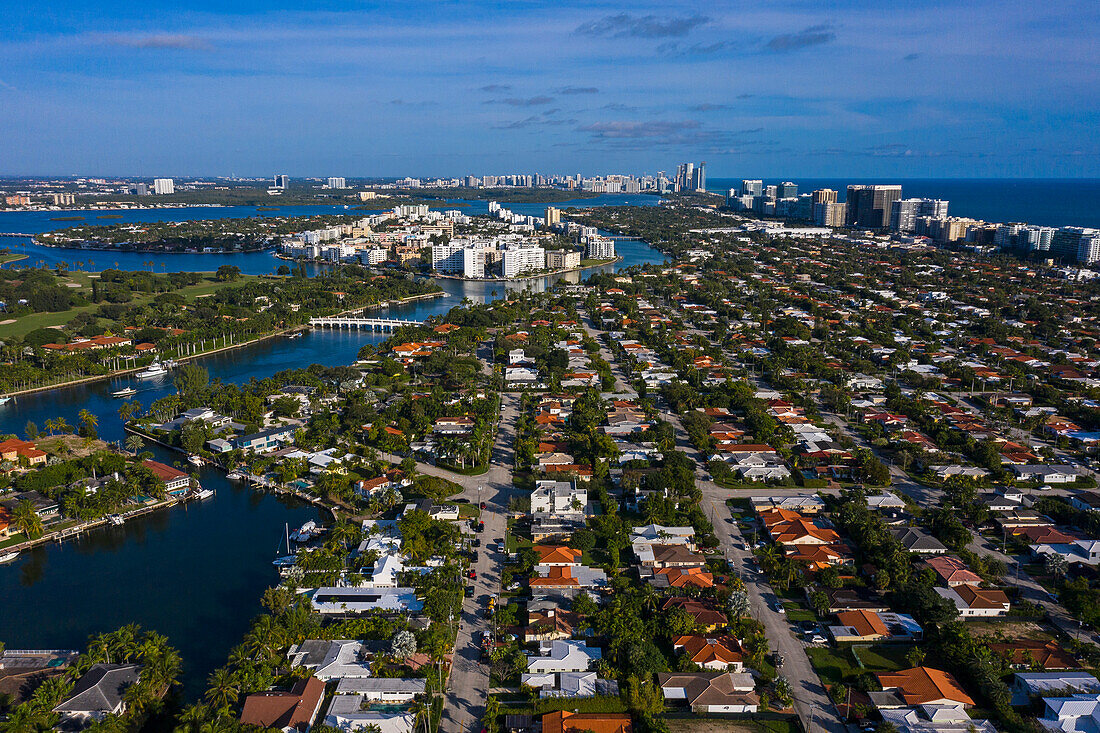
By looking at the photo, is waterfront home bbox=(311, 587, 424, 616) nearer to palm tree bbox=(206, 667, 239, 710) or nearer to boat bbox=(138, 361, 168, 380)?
palm tree bbox=(206, 667, 239, 710)

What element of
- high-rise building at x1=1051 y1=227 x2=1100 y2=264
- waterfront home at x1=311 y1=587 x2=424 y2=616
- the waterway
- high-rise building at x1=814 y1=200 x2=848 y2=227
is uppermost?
high-rise building at x1=814 y1=200 x2=848 y2=227

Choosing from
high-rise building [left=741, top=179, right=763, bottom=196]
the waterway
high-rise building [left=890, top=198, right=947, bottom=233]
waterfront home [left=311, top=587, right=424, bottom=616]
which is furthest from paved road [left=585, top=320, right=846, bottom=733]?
high-rise building [left=741, top=179, right=763, bottom=196]

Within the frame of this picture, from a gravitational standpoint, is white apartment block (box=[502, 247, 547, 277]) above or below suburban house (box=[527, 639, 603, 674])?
above

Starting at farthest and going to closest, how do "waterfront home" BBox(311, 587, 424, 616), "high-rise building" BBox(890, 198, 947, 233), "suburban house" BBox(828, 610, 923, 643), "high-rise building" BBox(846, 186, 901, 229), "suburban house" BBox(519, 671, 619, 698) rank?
1. "high-rise building" BBox(846, 186, 901, 229)
2. "high-rise building" BBox(890, 198, 947, 233)
3. "waterfront home" BBox(311, 587, 424, 616)
4. "suburban house" BBox(828, 610, 923, 643)
5. "suburban house" BBox(519, 671, 619, 698)

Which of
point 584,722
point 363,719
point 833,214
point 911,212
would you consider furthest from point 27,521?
point 833,214

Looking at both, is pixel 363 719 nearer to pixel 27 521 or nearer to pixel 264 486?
pixel 264 486

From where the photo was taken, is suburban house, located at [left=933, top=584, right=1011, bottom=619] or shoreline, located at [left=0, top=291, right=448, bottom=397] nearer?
suburban house, located at [left=933, top=584, right=1011, bottom=619]

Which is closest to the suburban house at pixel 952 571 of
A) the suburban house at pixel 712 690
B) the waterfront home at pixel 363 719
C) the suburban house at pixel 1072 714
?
the suburban house at pixel 1072 714
